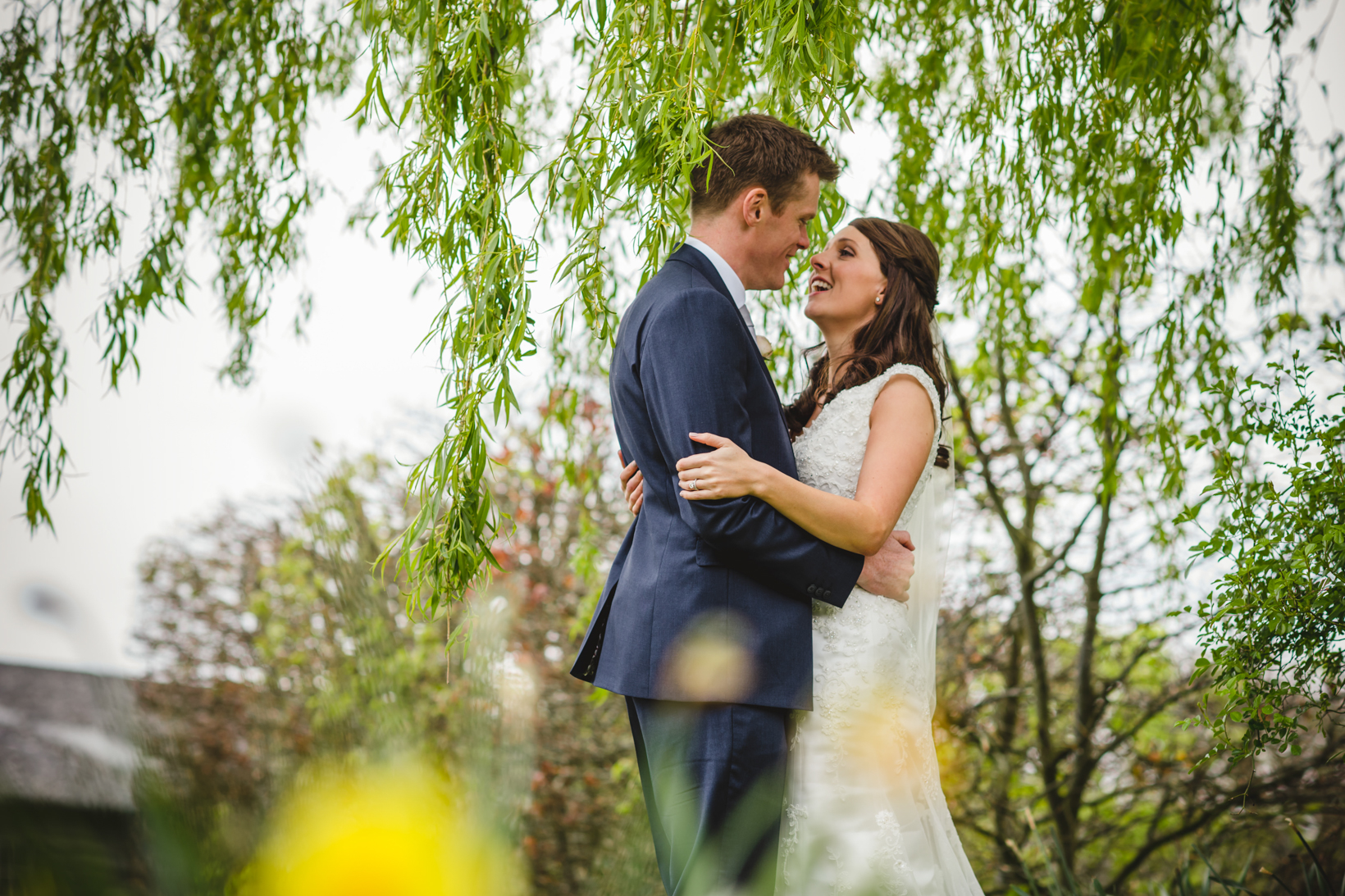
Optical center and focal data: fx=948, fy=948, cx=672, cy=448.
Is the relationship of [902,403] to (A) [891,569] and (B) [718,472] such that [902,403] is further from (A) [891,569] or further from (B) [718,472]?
(B) [718,472]

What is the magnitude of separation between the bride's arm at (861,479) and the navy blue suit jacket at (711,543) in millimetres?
28

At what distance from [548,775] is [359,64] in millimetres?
3444

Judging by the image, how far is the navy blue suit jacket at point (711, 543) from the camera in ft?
5.39

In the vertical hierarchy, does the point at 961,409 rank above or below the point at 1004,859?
above

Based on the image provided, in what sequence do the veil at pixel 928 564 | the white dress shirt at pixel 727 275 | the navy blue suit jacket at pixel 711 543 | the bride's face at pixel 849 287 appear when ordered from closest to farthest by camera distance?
the navy blue suit jacket at pixel 711 543 → the white dress shirt at pixel 727 275 → the veil at pixel 928 564 → the bride's face at pixel 849 287

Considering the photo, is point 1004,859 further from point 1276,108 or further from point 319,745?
point 319,745

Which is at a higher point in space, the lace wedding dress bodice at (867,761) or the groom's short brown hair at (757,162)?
the groom's short brown hair at (757,162)

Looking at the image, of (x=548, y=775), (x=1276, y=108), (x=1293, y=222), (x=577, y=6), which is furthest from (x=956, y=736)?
(x=577, y=6)

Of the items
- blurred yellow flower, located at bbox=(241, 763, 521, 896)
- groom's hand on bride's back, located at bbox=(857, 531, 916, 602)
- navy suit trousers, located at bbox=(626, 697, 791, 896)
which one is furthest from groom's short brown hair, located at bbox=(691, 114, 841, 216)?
blurred yellow flower, located at bbox=(241, 763, 521, 896)

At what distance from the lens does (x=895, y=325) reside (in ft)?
7.18

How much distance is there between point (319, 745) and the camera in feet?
1.71

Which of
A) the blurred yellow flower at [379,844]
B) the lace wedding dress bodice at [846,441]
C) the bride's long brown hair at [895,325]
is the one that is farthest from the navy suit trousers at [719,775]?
the blurred yellow flower at [379,844]

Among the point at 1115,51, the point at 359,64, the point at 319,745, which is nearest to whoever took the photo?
the point at 319,745

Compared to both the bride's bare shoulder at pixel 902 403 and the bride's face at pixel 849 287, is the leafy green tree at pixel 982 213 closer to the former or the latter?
the bride's face at pixel 849 287
